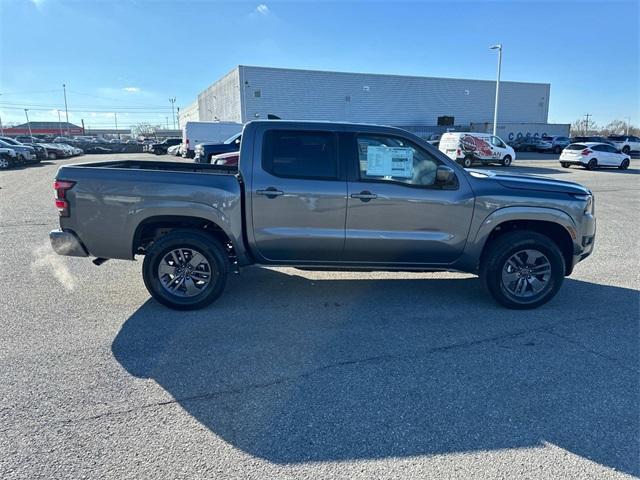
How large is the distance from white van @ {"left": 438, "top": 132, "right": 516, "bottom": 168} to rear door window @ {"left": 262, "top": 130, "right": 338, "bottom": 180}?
1963 cm

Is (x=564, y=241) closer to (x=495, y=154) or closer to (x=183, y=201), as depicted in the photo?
(x=183, y=201)

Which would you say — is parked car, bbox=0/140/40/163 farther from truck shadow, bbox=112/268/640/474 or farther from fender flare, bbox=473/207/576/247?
fender flare, bbox=473/207/576/247

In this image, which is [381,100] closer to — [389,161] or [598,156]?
[598,156]

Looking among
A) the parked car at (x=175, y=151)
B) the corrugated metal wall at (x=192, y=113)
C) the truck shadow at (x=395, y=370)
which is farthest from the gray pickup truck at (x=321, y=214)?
the corrugated metal wall at (x=192, y=113)

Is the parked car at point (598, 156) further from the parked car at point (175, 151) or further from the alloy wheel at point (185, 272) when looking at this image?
the parked car at point (175, 151)

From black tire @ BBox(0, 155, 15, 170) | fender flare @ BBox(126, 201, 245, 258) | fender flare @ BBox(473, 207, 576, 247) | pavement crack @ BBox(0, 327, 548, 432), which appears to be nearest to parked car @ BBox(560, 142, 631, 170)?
fender flare @ BBox(473, 207, 576, 247)

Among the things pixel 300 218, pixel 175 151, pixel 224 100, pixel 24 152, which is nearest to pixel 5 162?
pixel 24 152

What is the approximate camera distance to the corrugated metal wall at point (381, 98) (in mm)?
40156

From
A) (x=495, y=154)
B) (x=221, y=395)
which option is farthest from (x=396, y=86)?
(x=221, y=395)

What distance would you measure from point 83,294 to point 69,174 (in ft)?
4.76

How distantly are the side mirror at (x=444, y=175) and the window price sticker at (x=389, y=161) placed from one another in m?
0.28

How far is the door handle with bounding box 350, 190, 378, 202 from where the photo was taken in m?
4.26

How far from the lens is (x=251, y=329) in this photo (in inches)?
158

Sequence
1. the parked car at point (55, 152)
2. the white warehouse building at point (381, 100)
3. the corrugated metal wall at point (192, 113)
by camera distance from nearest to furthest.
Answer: the parked car at point (55, 152) → the white warehouse building at point (381, 100) → the corrugated metal wall at point (192, 113)
